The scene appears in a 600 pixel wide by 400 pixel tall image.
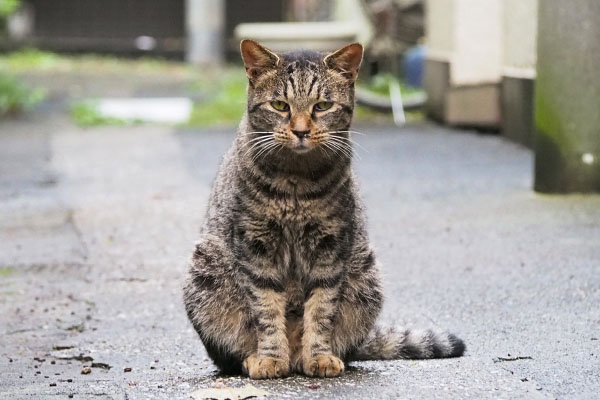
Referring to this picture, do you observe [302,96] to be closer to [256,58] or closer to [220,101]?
[256,58]

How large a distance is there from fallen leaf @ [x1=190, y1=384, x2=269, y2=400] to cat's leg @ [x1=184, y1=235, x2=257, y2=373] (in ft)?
1.36

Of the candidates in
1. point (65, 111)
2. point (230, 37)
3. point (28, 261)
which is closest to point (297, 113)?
point (28, 261)

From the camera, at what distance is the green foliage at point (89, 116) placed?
50.0ft

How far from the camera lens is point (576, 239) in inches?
294

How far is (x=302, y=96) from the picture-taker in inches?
185

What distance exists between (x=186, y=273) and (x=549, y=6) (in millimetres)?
5011

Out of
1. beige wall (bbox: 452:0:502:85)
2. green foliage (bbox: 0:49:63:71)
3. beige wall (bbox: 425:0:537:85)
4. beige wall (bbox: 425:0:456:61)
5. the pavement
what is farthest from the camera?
green foliage (bbox: 0:49:63:71)

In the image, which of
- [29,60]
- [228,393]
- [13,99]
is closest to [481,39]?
[13,99]

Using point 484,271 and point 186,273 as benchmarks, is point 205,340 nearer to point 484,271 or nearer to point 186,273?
point 186,273

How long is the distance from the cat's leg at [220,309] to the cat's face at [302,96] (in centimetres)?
58

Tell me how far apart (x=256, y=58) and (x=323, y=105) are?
0.37 m

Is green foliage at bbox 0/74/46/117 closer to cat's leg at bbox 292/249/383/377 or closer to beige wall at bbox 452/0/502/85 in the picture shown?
beige wall at bbox 452/0/502/85

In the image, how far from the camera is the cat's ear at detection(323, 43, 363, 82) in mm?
4820

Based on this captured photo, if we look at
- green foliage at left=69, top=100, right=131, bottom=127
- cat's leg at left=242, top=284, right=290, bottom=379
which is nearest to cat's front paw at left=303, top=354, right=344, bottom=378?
cat's leg at left=242, top=284, right=290, bottom=379
